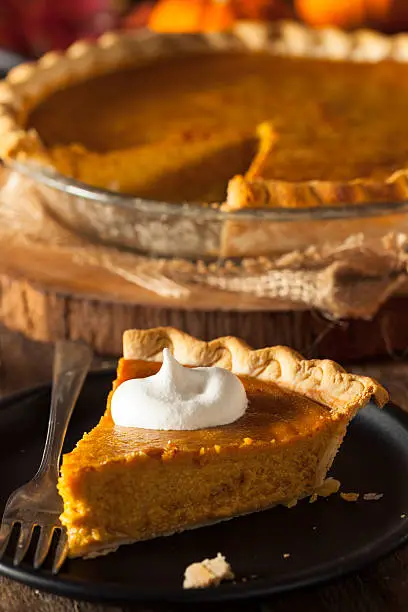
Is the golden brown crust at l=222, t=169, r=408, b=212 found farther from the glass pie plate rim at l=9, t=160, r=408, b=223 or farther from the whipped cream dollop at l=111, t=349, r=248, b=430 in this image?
the whipped cream dollop at l=111, t=349, r=248, b=430

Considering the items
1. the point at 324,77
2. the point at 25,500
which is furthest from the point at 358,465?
the point at 324,77

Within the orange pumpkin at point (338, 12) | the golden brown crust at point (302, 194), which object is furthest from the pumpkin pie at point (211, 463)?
the orange pumpkin at point (338, 12)

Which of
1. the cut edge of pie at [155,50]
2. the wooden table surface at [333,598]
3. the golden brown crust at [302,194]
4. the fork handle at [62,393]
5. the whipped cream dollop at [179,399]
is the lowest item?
the wooden table surface at [333,598]

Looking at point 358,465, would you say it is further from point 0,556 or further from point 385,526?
Result: point 0,556

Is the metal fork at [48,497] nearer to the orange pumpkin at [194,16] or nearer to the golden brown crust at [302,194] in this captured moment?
the golden brown crust at [302,194]

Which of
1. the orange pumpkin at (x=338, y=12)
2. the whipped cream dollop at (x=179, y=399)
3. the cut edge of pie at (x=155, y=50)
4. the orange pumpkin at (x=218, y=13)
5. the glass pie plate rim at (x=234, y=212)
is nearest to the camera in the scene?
the whipped cream dollop at (x=179, y=399)

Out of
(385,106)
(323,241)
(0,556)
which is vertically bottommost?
(0,556)

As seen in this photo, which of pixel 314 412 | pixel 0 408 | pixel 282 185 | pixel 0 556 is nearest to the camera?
pixel 0 556

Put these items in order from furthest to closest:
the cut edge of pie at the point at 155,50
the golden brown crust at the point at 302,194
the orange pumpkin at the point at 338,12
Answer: the orange pumpkin at the point at 338,12, the cut edge of pie at the point at 155,50, the golden brown crust at the point at 302,194
